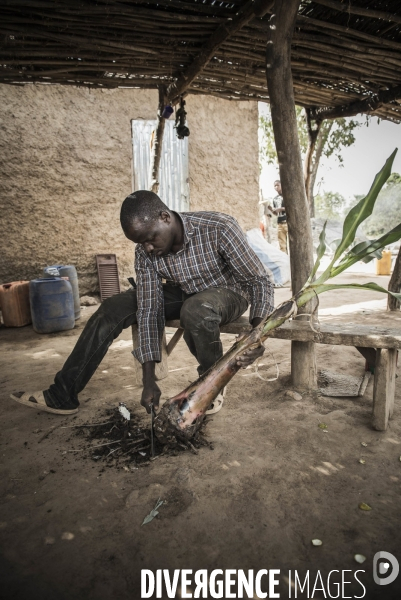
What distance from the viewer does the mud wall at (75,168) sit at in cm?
565

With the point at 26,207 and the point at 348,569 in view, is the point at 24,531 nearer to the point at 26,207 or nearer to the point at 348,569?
the point at 348,569

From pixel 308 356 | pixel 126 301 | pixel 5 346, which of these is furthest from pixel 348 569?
pixel 5 346

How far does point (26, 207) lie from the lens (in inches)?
226

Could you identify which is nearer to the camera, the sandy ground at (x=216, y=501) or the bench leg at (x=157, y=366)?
the sandy ground at (x=216, y=501)

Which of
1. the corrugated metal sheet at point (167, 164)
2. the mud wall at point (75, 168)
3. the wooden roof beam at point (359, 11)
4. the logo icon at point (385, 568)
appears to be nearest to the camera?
the logo icon at point (385, 568)

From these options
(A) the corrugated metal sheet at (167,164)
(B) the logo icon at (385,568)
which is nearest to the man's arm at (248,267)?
(B) the logo icon at (385,568)

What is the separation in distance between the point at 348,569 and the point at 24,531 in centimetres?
122

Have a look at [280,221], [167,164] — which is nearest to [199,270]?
[167,164]

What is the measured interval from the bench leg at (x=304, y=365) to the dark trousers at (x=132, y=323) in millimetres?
503

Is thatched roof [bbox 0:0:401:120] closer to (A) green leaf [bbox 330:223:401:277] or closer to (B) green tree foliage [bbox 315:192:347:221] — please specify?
(A) green leaf [bbox 330:223:401:277]

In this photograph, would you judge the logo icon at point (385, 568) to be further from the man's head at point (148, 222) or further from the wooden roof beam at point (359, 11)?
Result: the wooden roof beam at point (359, 11)

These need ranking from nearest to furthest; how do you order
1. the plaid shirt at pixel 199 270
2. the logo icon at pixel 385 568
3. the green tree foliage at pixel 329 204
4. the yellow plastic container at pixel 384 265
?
the logo icon at pixel 385 568 → the plaid shirt at pixel 199 270 → the yellow plastic container at pixel 384 265 → the green tree foliage at pixel 329 204

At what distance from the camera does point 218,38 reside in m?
2.88

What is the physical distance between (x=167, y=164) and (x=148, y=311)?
196 inches
